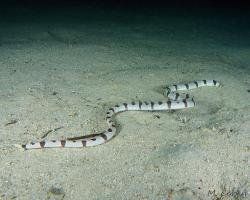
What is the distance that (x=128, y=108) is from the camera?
25.5 feet

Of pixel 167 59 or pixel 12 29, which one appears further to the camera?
pixel 12 29

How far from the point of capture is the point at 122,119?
24.3ft

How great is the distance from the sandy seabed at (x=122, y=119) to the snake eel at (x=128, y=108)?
13 centimetres

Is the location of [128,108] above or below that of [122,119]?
above

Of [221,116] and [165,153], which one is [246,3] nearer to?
[221,116]

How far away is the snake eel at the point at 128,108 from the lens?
6.21 m

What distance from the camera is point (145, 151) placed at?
6.20m

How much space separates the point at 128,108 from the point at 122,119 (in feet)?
1.39

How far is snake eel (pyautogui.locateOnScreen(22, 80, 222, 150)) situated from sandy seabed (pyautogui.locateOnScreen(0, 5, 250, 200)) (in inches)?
5.0

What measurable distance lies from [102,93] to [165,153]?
2778 mm

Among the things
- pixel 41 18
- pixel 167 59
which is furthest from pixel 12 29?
pixel 167 59

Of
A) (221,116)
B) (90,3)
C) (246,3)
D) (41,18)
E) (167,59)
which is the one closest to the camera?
(221,116)

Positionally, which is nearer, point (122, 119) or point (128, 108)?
point (122, 119)

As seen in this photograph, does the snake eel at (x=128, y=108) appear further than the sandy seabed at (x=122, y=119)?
Yes
